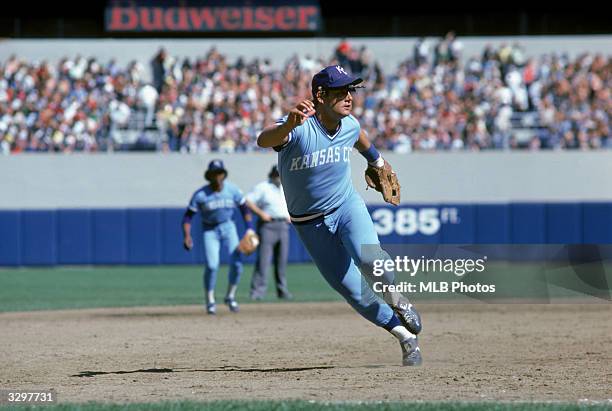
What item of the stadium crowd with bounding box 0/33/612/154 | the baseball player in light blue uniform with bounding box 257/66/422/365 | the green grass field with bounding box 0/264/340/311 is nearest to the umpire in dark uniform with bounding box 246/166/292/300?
the green grass field with bounding box 0/264/340/311

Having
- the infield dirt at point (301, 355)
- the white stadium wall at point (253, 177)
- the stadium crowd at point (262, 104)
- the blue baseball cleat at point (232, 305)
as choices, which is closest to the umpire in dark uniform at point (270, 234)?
the infield dirt at point (301, 355)

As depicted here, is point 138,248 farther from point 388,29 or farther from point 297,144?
point 297,144

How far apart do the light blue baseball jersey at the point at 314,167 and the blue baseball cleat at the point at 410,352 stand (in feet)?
4.37

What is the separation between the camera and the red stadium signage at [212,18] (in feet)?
94.9

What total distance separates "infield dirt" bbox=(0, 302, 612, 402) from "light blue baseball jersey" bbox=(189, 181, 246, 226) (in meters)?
1.37

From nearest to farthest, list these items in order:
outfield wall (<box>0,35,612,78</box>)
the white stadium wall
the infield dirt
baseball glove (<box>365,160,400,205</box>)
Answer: the infield dirt, baseball glove (<box>365,160,400,205</box>), the white stadium wall, outfield wall (<box>0,35,612,78</box>)

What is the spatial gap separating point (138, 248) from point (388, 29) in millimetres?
9525

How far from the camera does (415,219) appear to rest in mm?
25406

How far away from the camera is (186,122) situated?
1043 inches

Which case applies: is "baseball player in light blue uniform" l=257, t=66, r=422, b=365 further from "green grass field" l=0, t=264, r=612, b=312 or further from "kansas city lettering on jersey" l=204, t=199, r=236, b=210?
"kansas city lettering on jersey" l=204, t=199, r=236, b=210

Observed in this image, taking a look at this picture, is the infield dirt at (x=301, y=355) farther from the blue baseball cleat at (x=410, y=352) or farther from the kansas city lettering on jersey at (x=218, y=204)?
the kansas city lettering on jersey at (x=218, y=204)

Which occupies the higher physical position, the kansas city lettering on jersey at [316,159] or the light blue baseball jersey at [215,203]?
the kansas city lettering on jersey at [316,159]

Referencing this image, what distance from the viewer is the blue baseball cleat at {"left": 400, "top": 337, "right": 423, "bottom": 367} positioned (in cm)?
898

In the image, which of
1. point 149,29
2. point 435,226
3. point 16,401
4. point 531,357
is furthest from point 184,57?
point 16,401
